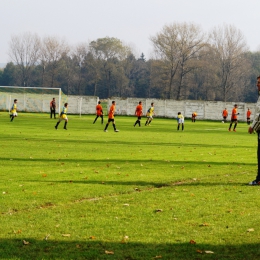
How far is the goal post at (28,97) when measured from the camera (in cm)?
6081

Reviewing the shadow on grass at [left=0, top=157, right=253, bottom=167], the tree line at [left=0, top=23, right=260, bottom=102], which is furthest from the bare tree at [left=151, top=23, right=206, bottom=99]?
the shadow on grass at [left=0, top=157, right=253, bottom=167]

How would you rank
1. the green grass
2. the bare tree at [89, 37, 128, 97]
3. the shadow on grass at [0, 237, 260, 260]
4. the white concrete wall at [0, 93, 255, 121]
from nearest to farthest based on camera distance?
1. the shadow on grass at [0, 237, 260, 260]
2. the green grass
3. the white concrete wall at [0, 93, 255, 121]
4. the bare tree at [89, 37, 128, 97]

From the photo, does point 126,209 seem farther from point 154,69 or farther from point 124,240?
Result: point 154,69

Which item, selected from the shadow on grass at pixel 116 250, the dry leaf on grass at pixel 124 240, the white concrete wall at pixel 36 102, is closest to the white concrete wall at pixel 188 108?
the white concrete wall at pixel 36 102

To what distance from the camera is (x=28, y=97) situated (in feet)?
204

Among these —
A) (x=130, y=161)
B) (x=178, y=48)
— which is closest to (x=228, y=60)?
(x=178, y=48)

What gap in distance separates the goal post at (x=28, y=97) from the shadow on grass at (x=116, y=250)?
2175 inches

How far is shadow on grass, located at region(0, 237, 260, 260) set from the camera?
17.7 ft

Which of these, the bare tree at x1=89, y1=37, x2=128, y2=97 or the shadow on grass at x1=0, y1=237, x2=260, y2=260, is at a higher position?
the bare tree at x1=89, y1=37, x2=128, y2=97

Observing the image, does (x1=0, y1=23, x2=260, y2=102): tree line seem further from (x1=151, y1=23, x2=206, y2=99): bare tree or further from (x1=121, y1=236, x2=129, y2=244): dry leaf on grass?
(x1=121, y1=236, x2=129, y2=244): dry leaf on grass

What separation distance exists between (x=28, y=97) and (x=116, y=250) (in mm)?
58145

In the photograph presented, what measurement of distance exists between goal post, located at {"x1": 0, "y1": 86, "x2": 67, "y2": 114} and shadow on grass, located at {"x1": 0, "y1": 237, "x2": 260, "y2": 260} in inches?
2175

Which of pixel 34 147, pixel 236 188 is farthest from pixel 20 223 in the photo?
pixel 34 147

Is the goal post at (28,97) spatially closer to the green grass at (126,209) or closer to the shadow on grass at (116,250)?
the green grass at (126,209)
